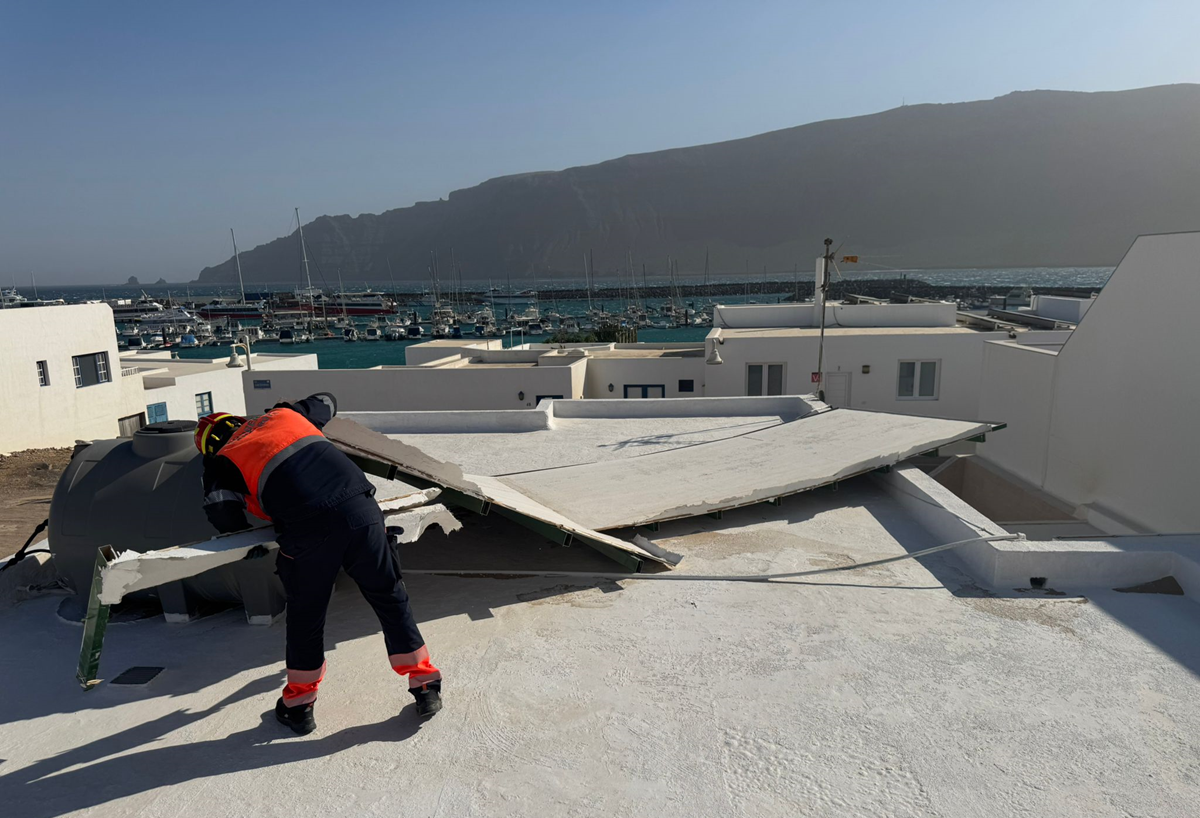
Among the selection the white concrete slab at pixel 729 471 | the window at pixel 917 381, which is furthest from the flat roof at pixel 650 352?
the white concrete slab at pixel 729 471

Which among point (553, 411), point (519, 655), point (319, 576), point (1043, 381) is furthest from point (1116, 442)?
point (319, 576)

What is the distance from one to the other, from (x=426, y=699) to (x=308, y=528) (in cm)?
116

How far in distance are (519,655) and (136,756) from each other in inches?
84.5

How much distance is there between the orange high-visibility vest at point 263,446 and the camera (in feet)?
12.5

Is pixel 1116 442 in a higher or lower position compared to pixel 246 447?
lower

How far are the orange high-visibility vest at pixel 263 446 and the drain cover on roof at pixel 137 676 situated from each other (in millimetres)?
1466

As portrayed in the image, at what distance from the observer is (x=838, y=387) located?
Result: 78.2ft

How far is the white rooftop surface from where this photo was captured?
3.46 m

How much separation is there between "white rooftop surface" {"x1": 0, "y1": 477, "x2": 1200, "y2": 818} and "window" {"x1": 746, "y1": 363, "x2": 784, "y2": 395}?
17.9 metres

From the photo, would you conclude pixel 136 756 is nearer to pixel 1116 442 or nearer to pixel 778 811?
pixel 778 811

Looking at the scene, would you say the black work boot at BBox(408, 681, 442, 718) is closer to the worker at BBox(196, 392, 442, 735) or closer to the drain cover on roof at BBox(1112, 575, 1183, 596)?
the worker at BBox(196, 392, 442, 735)

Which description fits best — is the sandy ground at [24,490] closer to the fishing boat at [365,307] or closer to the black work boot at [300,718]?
the black work boot at [300,718]

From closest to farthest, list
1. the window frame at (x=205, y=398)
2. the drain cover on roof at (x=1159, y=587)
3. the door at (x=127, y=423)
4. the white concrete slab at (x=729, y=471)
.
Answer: the drain cover on roof at (x=1159, y=587)
the white concrete slab at (x=729, y=471)
the door at (x=127, y=423)
the window frame at (x=205, y=398)

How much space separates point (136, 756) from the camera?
12.4 feet
